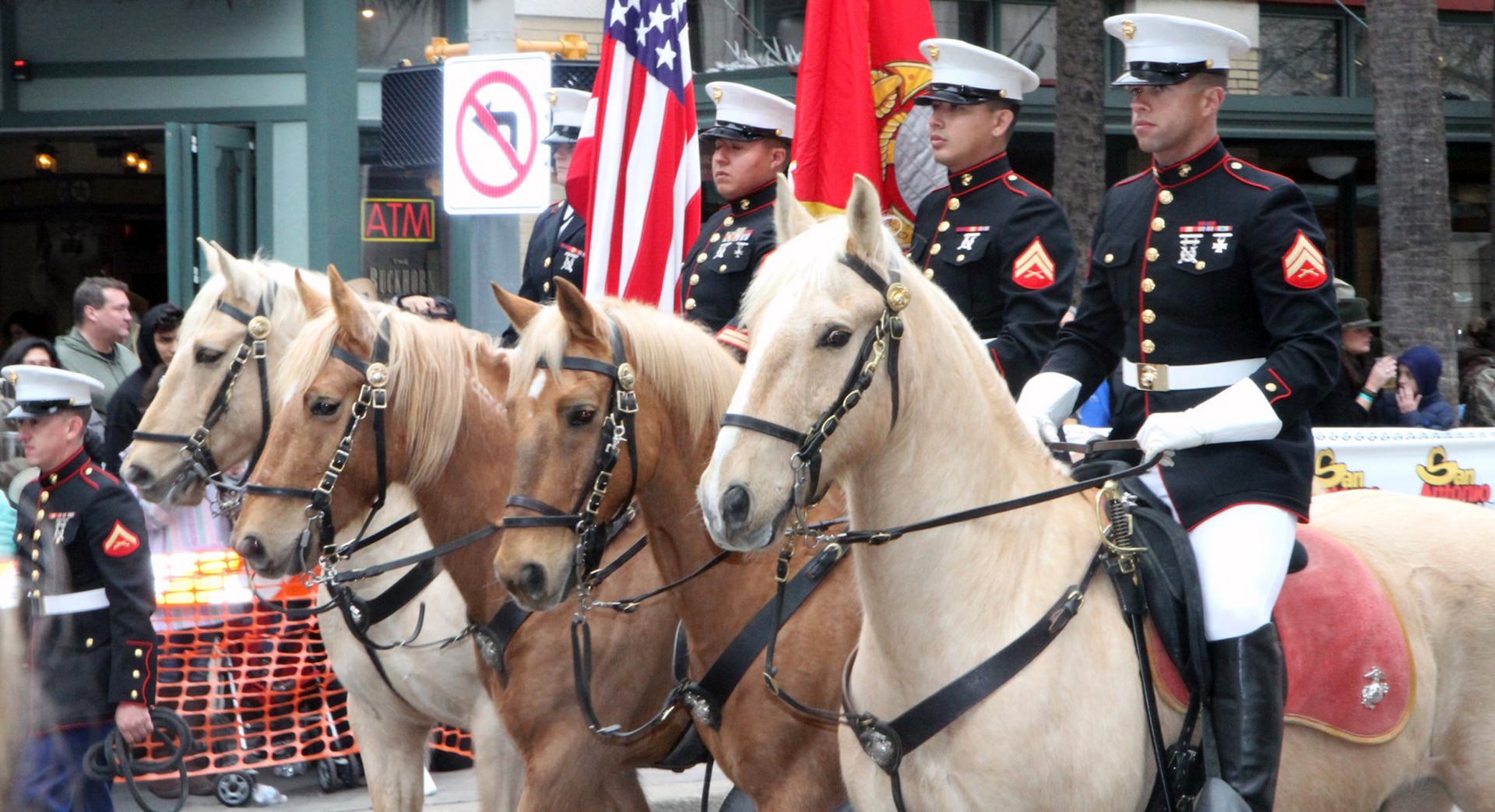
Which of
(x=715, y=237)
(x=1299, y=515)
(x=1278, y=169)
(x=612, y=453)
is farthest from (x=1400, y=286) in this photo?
(x=612, y=453)

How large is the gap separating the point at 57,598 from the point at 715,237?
2.68 m

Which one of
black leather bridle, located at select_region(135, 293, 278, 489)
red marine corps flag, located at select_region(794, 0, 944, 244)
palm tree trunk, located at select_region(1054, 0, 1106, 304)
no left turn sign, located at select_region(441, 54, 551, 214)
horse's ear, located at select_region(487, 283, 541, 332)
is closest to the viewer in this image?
horse's ear, located at select_region(487, 283, 541, 332)

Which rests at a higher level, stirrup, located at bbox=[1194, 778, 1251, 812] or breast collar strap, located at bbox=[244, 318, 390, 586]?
breast collar strap, located at bbox=[244, 318, 390, 586]

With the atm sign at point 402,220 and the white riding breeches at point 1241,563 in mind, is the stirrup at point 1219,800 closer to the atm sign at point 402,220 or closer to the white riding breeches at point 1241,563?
the white riding breeches at point 1241,563

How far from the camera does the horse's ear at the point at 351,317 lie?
190 inches

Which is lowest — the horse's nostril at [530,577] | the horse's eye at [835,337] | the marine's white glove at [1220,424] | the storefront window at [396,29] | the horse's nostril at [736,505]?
the horse's nostril at [530,577]

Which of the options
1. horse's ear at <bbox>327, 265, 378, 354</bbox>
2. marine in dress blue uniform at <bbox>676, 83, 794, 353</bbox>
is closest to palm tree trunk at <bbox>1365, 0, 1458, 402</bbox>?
marine in dress blue uniform at <bbox>676, 83, 794, 353</bbox>

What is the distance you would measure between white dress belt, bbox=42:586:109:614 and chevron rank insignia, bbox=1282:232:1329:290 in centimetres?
415

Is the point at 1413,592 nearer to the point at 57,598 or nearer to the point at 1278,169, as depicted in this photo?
the point at 57,598

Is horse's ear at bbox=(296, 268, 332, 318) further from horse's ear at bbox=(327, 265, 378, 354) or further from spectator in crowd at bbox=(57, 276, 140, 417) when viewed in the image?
Answer: spectator in crowd at bbox=(57, 276, 140, 417)

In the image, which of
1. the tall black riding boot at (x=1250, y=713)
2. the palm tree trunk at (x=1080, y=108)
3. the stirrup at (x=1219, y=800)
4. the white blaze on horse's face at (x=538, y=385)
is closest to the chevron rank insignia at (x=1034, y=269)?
the tall black riding boot at (x=1250, y=713)

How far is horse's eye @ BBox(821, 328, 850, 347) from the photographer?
129 inches

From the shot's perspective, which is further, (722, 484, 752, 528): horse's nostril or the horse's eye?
the horse's eye

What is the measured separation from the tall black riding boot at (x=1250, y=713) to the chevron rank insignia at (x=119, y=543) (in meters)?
3.78
